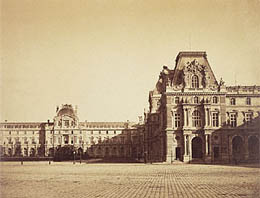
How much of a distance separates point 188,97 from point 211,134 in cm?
652

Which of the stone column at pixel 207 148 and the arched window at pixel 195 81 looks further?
the arched window at pixel 195 81

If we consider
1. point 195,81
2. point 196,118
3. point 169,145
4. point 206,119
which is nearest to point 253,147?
point 206,119

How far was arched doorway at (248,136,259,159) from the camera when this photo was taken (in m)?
60.6

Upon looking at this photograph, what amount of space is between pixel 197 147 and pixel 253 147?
881cm

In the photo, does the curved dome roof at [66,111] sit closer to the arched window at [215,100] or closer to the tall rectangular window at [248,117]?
the arched window at [215,100]

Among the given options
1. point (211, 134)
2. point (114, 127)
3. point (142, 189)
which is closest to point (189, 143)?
point (211, 134)

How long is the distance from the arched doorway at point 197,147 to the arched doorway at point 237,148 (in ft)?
16.8

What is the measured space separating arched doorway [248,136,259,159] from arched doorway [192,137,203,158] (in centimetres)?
772

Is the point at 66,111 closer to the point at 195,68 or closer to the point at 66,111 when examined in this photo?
the point at 66,111

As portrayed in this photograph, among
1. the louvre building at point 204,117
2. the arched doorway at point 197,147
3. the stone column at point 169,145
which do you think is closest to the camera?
the stone column at point 169,145

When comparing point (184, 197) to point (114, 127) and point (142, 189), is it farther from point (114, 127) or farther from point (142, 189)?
point (114, 127)

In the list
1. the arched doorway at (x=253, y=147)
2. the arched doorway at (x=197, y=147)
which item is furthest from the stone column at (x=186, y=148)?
the arched doorway at (x=253, y=147)

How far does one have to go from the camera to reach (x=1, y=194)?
2002cm

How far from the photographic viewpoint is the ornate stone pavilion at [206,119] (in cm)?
5938
